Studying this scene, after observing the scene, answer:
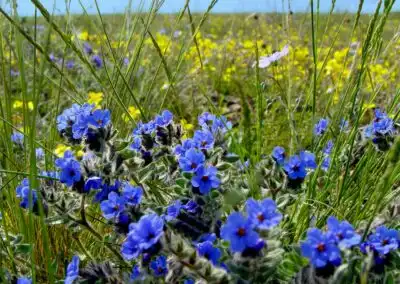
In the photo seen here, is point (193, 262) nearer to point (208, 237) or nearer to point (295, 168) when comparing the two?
point (208, 237)

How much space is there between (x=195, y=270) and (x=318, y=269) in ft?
0.70

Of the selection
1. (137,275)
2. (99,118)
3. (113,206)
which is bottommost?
(137,275)

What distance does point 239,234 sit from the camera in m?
1.02

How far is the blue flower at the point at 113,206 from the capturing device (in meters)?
1.26

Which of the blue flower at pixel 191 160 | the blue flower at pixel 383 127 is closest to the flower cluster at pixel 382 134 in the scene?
the blue flower at pixel 383 127

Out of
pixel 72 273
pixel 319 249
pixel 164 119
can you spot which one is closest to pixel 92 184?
pixel 72 273

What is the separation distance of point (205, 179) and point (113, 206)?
20 centimetres

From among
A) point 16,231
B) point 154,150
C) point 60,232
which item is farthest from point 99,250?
point 154,150

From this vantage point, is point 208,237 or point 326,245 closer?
point 326,245

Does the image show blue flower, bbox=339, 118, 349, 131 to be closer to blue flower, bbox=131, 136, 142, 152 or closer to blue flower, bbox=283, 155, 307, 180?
blue flower, bbox=283, 155, 307, 180

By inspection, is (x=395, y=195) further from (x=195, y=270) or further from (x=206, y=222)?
(x=195, y=270)

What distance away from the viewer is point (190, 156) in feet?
4.29

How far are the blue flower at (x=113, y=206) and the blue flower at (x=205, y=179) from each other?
0.52 ft

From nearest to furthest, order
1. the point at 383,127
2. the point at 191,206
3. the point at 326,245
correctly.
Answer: the point at 326,245, the point at 191,206, the point at 383,127
